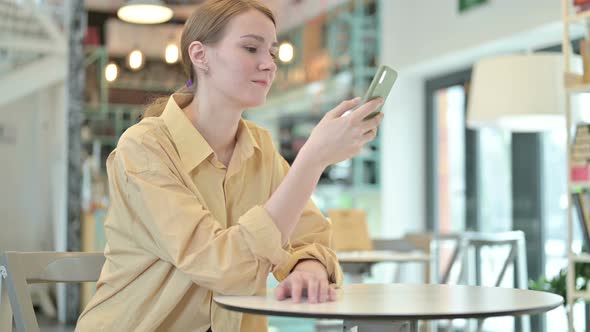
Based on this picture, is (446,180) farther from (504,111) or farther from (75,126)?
(75,126)

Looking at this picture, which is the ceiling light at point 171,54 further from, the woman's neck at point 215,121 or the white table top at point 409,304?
the white table top at point 409,304

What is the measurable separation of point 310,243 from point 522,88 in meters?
3.45

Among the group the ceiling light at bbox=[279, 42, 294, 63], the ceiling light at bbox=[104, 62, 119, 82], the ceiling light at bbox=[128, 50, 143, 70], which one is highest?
the ceiling light at bbox=[279, 42, 294, 63]

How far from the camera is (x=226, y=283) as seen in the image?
1457 mm

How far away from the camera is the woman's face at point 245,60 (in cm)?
168

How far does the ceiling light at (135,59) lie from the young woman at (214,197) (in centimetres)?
457

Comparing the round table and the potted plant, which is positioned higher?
the round table

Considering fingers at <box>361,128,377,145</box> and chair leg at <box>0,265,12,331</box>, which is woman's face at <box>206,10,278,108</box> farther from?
chair leg at <box>0,265,12,331</box>

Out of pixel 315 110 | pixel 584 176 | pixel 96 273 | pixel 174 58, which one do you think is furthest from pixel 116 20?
pixel 96 273

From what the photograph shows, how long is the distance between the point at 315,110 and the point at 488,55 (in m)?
2.15

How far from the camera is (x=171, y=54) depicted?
6410 millimetres

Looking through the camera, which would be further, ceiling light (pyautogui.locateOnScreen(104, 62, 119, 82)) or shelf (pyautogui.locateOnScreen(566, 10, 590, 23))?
ceiling light (pyautogui.locateOnScreen(104, 62, 119, 82))

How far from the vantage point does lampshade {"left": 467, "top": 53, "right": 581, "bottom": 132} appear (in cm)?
487

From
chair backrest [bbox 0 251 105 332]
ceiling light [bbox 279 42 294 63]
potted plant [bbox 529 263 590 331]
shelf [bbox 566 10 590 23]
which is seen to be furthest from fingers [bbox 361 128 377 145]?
ceiling light [bbox 279 42 294 63]
